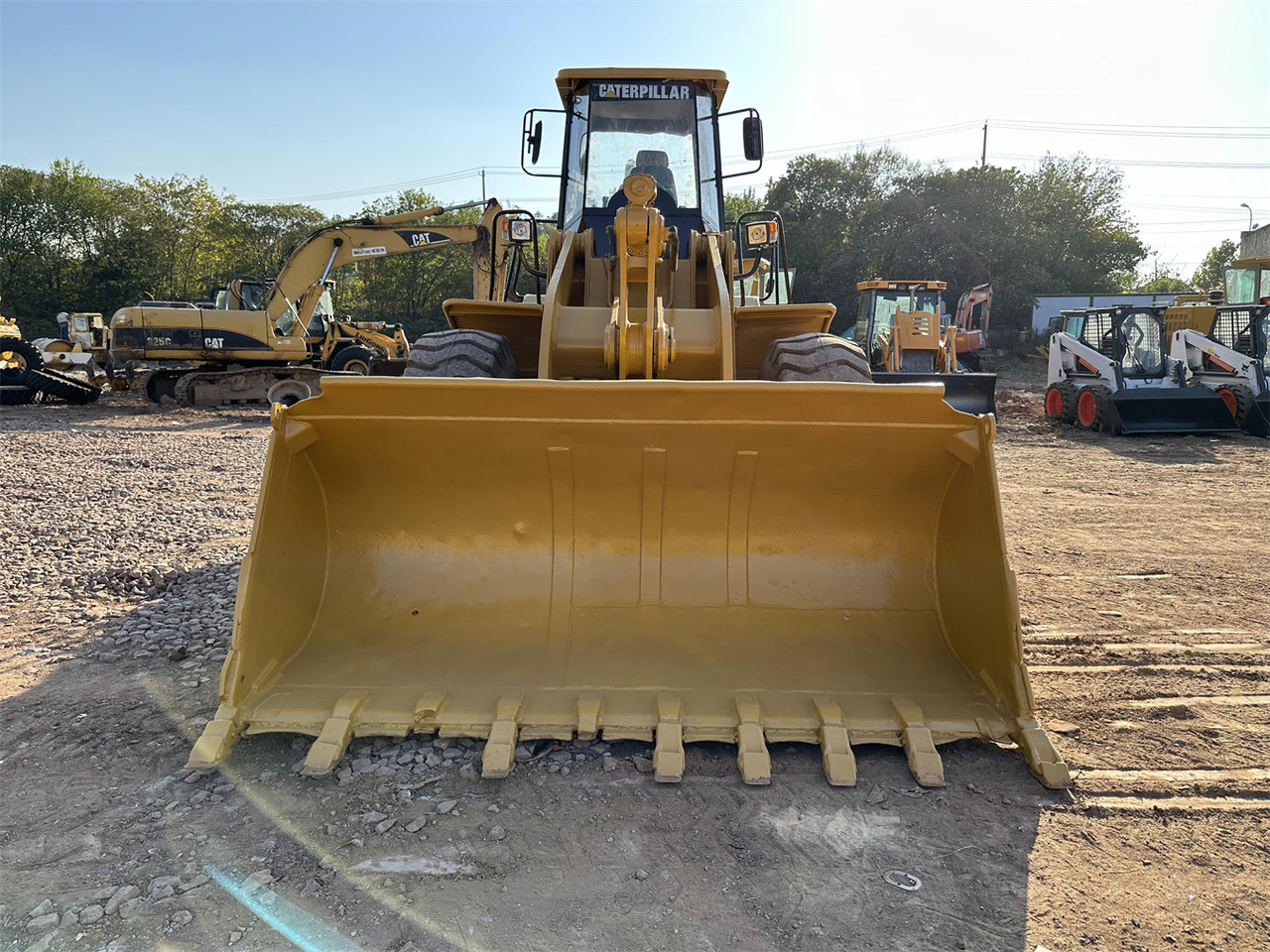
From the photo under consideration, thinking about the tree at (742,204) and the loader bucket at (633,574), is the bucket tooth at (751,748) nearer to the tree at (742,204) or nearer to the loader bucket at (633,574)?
the loader bucket at (633,574)

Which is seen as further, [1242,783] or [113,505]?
[113,505]

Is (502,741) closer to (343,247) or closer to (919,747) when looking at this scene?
(919,747)

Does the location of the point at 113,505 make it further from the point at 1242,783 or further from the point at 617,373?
the point at 1242,783

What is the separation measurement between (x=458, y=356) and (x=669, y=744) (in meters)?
2.15

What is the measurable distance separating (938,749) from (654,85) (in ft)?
13.9

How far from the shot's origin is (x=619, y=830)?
2.20 meters

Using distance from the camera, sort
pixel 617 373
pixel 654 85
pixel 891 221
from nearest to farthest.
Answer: pixel 617 373 → pixel 654 85 → pixel 891 221

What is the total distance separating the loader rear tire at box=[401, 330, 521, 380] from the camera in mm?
3727

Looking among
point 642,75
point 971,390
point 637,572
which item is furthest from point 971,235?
point 637,572

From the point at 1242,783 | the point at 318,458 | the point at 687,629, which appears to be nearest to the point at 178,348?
the point at 318,458

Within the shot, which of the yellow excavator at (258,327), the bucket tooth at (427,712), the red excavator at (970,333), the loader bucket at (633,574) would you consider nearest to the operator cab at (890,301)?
the red excavator at (970,333)

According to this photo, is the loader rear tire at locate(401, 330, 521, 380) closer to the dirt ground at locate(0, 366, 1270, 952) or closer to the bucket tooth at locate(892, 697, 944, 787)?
the dirt ground at locate(0, 366, 1270, 952)

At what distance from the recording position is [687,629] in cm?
292

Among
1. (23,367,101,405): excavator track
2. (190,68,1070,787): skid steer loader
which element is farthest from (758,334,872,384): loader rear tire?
(23,367,101,405): excavator track
